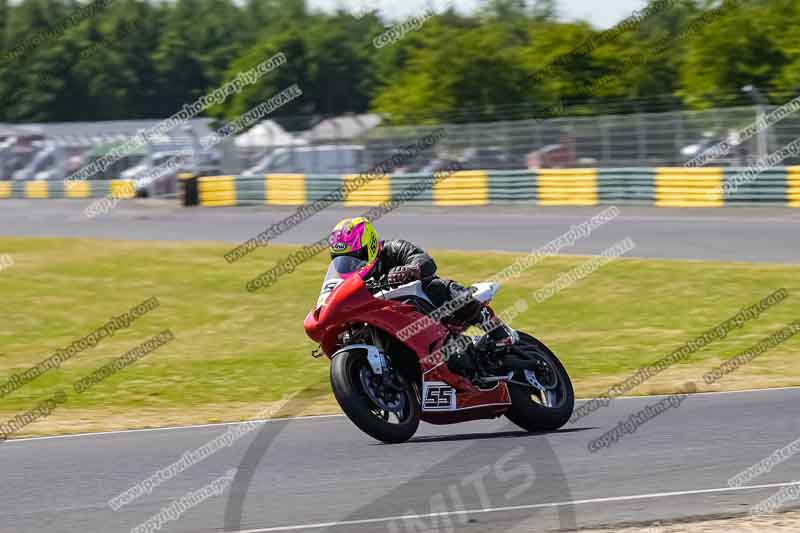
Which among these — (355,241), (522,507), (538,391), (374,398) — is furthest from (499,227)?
(522,507)

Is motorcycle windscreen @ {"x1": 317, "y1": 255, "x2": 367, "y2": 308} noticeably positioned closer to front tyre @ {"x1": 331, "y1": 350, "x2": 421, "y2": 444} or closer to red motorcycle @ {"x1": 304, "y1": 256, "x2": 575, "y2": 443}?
red motorcycle @ {"x1": 304, "y1": 256, "x2": 575, "y2": 443}

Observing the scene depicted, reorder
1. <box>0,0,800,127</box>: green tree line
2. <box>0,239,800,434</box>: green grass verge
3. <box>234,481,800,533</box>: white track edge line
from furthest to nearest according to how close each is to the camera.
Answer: <box>0,0,800,127</box>: green tree line, <box>0,239,800,434</box>: green grass verge, <box>234,481,800,533</box>: white track edge line

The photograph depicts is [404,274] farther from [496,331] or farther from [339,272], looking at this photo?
[496,331]

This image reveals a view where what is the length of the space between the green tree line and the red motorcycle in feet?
60.7

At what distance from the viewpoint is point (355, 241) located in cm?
869

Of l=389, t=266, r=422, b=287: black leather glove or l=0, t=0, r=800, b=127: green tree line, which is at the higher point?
l=389, t=266, r=422, b=287: black leather glove

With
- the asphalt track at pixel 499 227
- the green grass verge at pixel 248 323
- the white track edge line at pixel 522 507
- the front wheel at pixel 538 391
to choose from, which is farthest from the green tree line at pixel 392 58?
the white track edge line at pixel 522 507

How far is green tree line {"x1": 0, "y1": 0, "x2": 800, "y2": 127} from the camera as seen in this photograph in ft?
148

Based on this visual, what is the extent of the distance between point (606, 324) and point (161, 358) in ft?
19.0

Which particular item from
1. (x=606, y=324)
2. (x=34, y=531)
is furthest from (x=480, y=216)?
(x=34, y=531)

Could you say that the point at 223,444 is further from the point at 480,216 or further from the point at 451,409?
the point at 480,216

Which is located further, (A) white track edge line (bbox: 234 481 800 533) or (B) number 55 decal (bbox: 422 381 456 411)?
(B) number 55 decal (bbox: 422 381 456 411)

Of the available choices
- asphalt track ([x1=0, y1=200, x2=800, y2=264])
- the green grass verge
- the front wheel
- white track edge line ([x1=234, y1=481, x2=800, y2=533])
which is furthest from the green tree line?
white track edge line ([x1=234, y1=481, x2=800, y2=533])

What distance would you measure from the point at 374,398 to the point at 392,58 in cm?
8062
